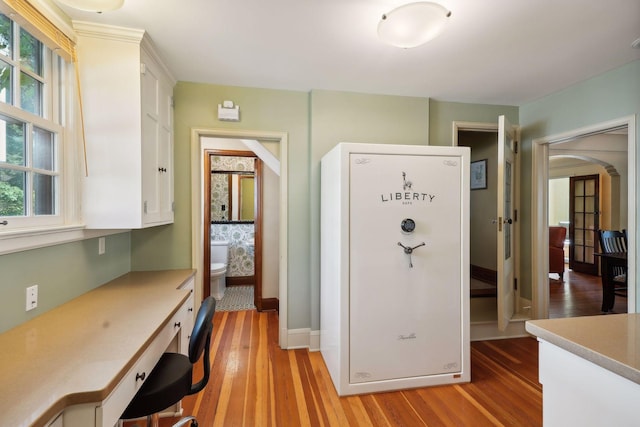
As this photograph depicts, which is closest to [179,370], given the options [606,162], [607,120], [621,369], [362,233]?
[362,233]

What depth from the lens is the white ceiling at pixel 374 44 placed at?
64.4 inches

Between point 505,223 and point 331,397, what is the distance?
226 centimetres

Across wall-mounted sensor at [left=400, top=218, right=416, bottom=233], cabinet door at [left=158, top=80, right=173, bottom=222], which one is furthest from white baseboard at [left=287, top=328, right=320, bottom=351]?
cabinet door at [left=158, top=80, right=173, bottom=222]

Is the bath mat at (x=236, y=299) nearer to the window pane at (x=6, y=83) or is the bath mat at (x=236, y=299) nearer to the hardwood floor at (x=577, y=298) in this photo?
the window pane at (x=6, y=83)

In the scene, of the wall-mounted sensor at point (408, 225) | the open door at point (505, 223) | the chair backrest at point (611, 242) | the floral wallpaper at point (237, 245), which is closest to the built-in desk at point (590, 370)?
the wall-mounted sensor at point (408, 225)

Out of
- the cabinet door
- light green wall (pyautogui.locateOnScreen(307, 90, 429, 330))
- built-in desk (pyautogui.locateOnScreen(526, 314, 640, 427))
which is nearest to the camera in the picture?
built-in desk (pyautogui.locateOnScreen(526, 314, 640, 427))

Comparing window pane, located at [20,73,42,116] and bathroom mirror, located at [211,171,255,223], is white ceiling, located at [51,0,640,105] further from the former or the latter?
bathroom mirror, located at [211,171,255,223]

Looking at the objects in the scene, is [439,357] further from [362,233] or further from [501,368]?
[362,233]

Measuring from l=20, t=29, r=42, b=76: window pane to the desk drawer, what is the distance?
1514 mm

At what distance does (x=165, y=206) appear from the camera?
91.4 inches

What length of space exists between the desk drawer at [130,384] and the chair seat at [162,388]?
8 centimetres

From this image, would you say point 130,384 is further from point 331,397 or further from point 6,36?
point 6,36

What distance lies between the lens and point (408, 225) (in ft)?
6.90

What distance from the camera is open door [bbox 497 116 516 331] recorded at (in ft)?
8.63
